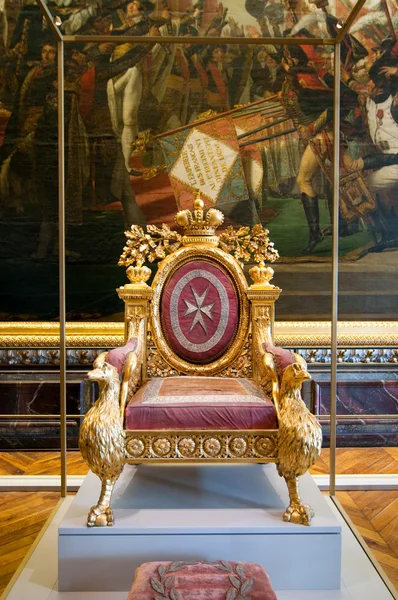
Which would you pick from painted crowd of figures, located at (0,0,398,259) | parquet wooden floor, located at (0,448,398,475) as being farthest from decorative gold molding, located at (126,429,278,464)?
painted crowd of figures, located at (0,0,398,259)

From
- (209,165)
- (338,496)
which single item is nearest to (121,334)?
(209,165)

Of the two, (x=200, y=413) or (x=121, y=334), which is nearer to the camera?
(x=200, y=413)

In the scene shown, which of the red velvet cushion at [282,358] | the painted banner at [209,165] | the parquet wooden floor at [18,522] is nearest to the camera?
the parquet wooden floor at [18,522]

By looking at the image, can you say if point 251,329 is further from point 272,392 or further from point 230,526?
point 230,526

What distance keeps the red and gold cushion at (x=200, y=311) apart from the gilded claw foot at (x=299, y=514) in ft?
3.35

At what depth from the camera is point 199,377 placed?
2.75 metres

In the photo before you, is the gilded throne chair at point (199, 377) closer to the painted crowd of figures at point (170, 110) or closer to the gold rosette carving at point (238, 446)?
the gold rosette carving at point (238, 446)

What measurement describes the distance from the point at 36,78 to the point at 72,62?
31 centimetres

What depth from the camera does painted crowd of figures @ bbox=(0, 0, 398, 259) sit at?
397 cm

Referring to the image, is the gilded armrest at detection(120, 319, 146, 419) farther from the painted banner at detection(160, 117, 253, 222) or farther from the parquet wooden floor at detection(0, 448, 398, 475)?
the painted banner at detection(160, 117, 253, 222)

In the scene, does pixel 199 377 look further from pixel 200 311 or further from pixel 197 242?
pixel 197 242

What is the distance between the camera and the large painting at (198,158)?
400cm

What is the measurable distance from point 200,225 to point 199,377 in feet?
2.88

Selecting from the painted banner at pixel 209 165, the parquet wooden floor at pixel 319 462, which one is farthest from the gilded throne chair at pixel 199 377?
the painted banner at pixel 209 165
